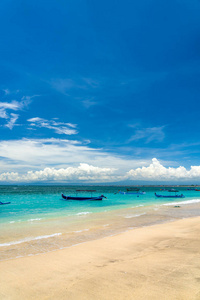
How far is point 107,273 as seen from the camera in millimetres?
7301

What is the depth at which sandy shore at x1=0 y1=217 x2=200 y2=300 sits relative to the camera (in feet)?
19.2

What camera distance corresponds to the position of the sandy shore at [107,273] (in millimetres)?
5844

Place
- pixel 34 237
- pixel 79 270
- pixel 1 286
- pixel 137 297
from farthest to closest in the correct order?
pixel 34 237 → pixel 79 270 → pixel 1 286 → pixel 137 297

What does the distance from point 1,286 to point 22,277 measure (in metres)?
0.80

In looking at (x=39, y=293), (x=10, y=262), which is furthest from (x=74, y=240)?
(x=39, y=293)

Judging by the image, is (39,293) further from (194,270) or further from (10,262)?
(194,270)

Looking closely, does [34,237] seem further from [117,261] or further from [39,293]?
[39,293]

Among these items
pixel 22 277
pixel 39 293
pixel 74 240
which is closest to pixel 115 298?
pixel 39 293

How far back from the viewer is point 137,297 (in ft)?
18.1

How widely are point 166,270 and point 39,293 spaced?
15.0ft

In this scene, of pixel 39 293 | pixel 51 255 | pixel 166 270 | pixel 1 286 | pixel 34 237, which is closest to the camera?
pixel 39 293

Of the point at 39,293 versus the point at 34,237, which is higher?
the point at 39,293

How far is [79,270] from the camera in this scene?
777cm

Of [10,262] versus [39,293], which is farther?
[10,262]
